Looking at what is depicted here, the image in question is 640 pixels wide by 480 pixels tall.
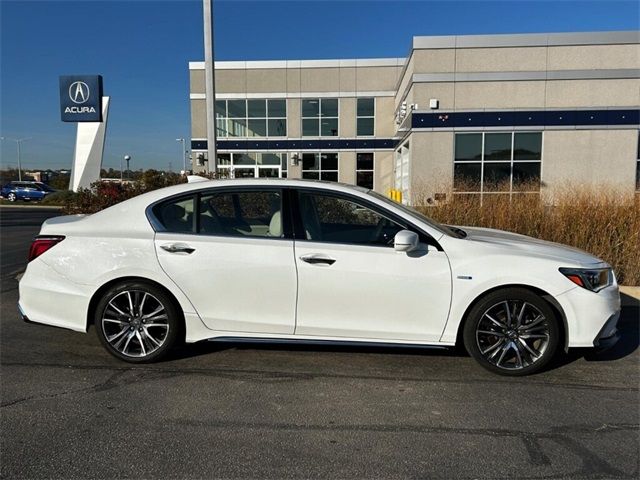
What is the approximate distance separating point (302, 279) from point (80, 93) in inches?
567

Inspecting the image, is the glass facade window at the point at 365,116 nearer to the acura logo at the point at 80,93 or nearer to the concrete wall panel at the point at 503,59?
the concrete wall panel at the point at 503,59

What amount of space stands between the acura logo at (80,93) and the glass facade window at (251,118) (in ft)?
44.2

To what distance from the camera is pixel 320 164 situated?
2844cm

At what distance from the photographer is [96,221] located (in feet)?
13.9

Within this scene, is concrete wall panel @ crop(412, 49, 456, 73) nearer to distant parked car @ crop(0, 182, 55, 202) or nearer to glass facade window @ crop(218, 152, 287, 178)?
glass facade window @ crop(218, 152, 287, 178)

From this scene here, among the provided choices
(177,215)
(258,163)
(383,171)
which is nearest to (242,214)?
(177,215)

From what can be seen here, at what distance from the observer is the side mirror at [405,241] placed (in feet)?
12.3

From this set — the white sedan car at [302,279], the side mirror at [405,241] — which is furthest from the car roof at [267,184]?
the side mirror at [405,241]

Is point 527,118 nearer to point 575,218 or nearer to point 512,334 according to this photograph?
point 575,218

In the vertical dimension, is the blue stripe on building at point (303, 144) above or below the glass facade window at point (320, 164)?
above

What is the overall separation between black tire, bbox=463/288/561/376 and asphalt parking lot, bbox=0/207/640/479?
151mm

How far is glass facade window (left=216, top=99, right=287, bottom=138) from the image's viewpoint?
2841cm

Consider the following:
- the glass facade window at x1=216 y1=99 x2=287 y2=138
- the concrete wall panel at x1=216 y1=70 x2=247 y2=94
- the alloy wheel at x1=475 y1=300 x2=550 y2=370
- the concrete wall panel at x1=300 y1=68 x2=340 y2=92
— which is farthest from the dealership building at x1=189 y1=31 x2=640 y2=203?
the alloy wheel at x1=475 y1=300 x2=550 y2=370

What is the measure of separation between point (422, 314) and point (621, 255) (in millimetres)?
5014
